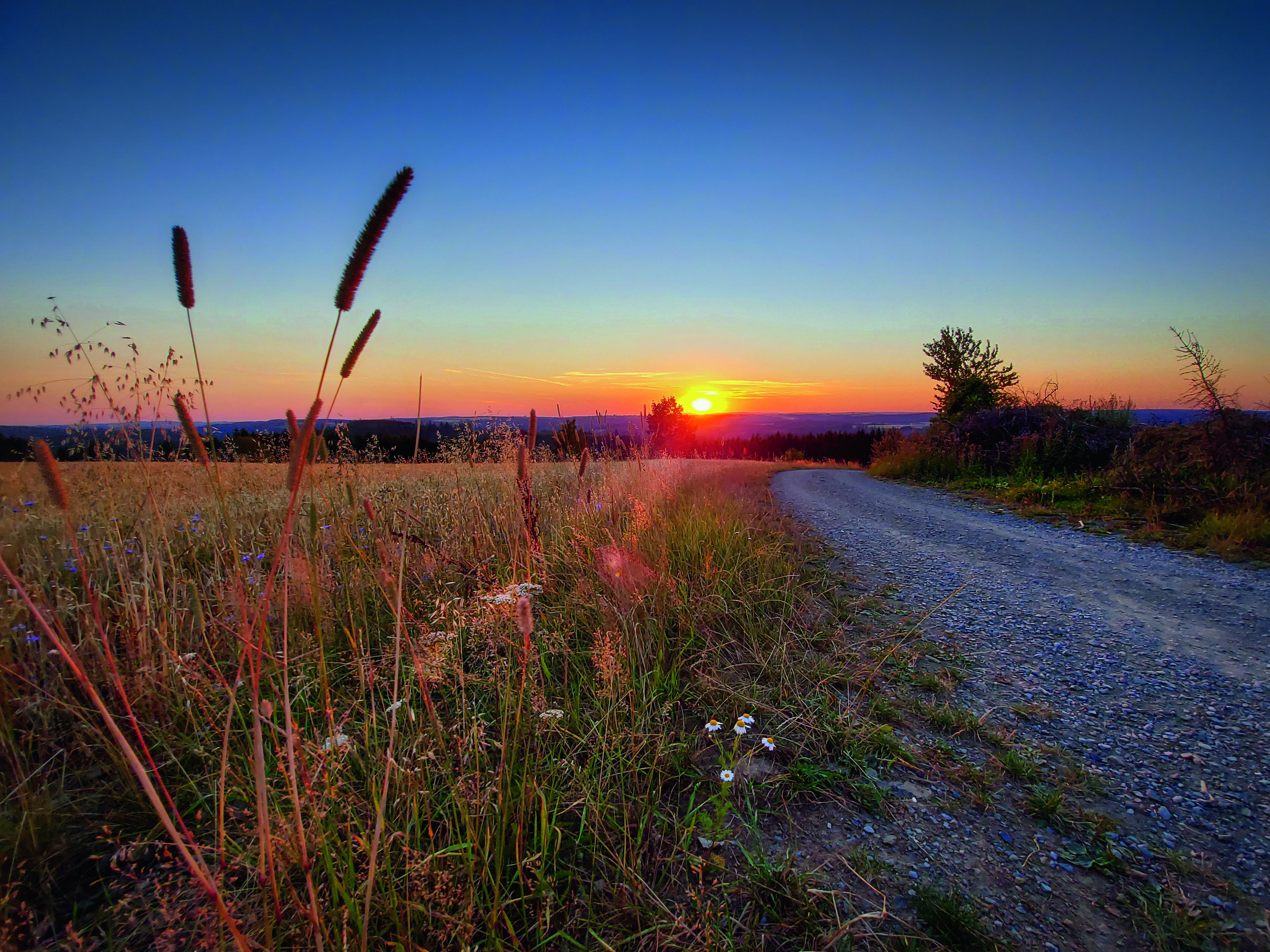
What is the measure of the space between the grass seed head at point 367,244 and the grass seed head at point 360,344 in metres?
0.23

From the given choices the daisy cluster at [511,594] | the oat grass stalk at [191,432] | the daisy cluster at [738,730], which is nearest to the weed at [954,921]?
the daisy cluster at [738,730]

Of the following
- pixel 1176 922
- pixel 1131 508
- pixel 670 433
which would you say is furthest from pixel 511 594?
pixel 1131 508

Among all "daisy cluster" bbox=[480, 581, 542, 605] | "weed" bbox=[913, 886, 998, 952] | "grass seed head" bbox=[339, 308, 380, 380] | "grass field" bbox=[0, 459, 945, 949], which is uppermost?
"grass seed head" bbox=[339, 308, 380, 380]

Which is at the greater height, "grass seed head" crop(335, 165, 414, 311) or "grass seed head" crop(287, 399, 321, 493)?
"grass seed head" crop(335, 165, 414, 311)

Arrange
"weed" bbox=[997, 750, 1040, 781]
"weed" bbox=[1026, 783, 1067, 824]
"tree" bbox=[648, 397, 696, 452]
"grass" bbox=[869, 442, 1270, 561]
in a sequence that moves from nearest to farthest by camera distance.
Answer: "weed" bbox=[1026, 783, 1067, 824]
"weed" bbox=[997, 750, 1040, 781]
"grass" bbox=[869, 442, 1270, 561]
"tree" bbox=[648, 397, 696, 452]

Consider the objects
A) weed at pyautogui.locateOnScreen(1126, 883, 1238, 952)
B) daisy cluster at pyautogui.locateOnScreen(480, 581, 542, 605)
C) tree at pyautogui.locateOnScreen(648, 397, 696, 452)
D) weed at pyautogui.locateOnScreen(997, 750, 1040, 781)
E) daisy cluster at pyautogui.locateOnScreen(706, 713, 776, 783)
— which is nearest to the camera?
weed at pyautogui.locateOnScreen(1126, 883, 1238, 952)

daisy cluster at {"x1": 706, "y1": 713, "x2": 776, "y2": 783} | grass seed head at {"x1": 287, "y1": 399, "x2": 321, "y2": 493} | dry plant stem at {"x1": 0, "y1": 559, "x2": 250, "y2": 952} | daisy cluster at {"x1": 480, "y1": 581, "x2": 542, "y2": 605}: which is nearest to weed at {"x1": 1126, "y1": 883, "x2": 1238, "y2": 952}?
daisy cluster at {"x1": 706, "y1": 713, "x2": 776, "y2": 783}

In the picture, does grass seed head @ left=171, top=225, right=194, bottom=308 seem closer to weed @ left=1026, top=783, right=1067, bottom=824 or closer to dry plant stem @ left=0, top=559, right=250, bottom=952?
dry plant stem @ left=0, top=559, right=250, bottom=952

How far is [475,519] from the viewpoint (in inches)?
198

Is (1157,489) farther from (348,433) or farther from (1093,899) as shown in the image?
(348,433)

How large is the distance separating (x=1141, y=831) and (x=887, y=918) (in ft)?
4.14

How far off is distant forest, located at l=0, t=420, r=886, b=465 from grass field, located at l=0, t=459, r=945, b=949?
242 millimetres

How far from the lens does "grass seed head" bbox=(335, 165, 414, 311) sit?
1.43 metres

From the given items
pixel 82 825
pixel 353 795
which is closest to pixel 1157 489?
pixel 353 795
